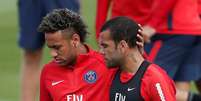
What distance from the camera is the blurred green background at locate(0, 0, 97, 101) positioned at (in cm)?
943

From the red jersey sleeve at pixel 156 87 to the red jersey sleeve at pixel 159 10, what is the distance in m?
1.47

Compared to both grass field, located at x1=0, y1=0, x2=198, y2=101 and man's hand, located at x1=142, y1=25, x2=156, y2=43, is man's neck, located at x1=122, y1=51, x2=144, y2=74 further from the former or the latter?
grass field, located at x1=0, y1=0, x2=198, y2=101

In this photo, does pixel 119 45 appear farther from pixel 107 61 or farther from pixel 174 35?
pixel 174 35

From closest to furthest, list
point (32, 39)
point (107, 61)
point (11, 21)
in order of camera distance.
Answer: point (107, 61)
point (32, 39)
point (11, 21)

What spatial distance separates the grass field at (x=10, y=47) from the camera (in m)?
9.43

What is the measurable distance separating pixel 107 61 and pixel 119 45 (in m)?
0.12

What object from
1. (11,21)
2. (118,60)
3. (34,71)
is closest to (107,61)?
(118,60)

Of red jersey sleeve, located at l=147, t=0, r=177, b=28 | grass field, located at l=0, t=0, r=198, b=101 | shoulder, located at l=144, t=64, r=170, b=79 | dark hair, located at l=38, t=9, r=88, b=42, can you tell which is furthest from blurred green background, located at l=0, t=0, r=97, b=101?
shoulder, located at l=144, t=64, r=170, b=79

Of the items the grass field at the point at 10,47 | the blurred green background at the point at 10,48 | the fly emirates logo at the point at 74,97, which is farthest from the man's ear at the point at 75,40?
the grass field at the point at 10,47

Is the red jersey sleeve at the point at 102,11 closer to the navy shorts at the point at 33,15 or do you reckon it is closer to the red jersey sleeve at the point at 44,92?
the navy shorts at the point at 33,15

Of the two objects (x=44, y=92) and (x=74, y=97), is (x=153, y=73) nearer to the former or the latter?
(x=74, y=97)

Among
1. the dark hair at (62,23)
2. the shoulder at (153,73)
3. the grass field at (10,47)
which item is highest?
the dark hair at (62,23)

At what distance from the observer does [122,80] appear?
5438mm

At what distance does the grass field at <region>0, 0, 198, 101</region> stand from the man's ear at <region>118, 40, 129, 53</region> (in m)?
3.77
